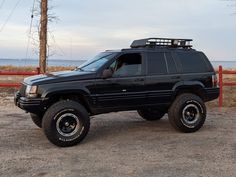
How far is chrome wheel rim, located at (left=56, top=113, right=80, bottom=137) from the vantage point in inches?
315

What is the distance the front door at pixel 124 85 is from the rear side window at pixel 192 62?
1.02m

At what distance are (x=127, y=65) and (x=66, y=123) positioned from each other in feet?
5.93

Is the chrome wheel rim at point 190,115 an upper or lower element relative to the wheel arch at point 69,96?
lower

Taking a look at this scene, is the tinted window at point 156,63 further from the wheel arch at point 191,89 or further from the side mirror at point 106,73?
the side mirror at point 106,73

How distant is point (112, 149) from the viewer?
25.5 ft

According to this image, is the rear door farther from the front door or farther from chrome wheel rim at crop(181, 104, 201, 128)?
chrome wheel rim at crop(181, 104, 201, 128)

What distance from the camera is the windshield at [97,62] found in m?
8.71

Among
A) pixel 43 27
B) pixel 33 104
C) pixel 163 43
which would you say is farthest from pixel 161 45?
pixel 43 27

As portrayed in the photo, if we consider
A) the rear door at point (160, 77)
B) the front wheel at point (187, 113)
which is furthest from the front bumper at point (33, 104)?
the front wheel at point (187, 113)

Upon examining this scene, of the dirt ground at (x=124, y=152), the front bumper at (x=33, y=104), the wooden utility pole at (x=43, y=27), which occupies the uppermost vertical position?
the wooden utility pole at (x=43, y=27)

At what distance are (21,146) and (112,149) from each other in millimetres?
1705

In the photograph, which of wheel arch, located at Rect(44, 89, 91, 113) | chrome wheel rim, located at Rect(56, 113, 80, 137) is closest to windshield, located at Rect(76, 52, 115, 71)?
wheel arch, located at Rect(44, 89, 91, 113)

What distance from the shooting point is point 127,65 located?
886cm

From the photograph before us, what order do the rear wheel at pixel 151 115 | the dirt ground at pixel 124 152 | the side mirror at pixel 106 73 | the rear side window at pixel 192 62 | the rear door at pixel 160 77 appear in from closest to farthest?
the dirt ground at pixel 124 152, the side mirror at pixel 106 73, the rear door at pixel 160 77, the rear side window at pixel 192 62, the rear wheel at pixel 151 115
